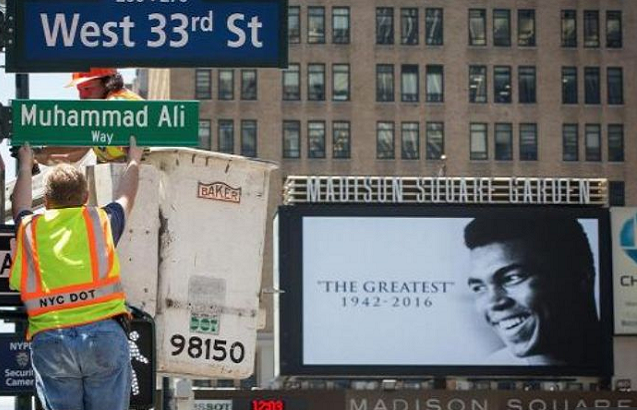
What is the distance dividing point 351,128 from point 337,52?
4013mm

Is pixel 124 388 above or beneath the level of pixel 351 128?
beneath

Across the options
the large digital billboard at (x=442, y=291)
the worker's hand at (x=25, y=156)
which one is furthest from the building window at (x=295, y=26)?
the worker's hand at (x=25, y=156)

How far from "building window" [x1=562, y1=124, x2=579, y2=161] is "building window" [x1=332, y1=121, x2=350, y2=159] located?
11.2 meters

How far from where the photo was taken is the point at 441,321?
189 ft

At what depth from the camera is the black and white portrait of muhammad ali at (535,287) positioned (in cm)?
5744

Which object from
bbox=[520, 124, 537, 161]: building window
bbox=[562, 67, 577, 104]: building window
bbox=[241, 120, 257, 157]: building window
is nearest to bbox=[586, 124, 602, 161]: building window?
bbox=[562, 67, 577, 104]: building window

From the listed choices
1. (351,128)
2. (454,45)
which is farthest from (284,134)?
(454,45)

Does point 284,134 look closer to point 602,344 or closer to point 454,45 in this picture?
point 454,45

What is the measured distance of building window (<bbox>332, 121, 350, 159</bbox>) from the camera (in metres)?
94.3

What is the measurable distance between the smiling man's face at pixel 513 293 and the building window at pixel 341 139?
36973mm

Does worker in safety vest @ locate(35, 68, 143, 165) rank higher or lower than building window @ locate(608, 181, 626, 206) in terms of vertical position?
lower

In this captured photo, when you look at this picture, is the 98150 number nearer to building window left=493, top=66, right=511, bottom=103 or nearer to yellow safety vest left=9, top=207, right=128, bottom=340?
yellow safety vest left=9, top=207, right=128, bottom=340

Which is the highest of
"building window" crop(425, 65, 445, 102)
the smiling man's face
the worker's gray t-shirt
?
"building window" crop(425, 65, 445, 102)

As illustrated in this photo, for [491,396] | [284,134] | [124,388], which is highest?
[284,134]
